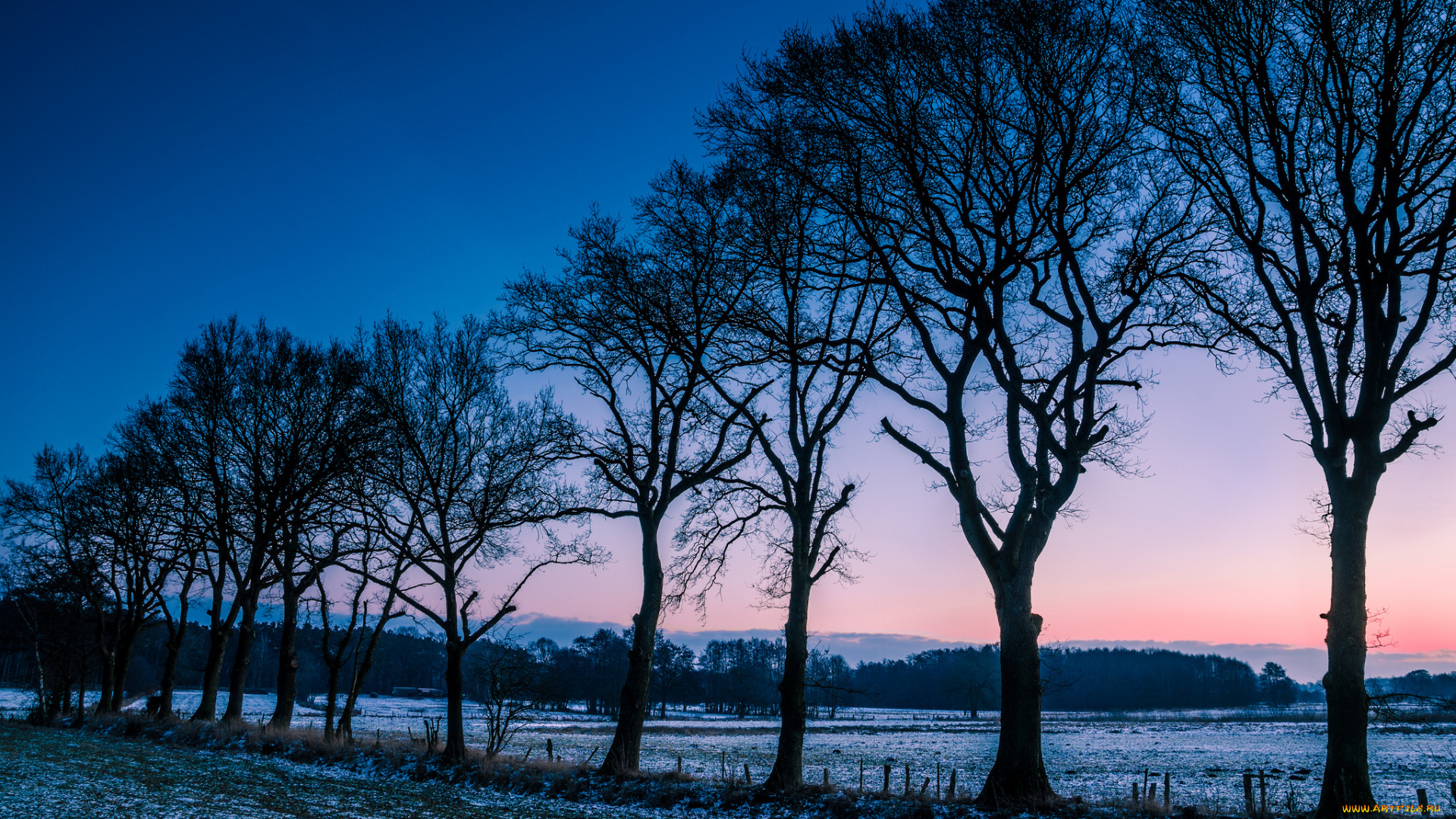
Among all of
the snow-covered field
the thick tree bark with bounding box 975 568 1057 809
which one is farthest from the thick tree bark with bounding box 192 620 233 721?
the thick tree bark with bounding box 975 568 1057 809

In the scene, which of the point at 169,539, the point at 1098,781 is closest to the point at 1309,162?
the point at 1098,781

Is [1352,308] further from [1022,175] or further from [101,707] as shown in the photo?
[101,707]

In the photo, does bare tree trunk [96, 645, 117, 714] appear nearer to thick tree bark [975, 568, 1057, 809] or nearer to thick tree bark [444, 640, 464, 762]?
thick tree bark [444, 640, 464, 762]

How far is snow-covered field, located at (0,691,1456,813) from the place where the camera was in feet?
Answer: 95.5

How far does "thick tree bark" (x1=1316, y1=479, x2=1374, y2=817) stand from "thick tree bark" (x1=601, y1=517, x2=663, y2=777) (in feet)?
36.1

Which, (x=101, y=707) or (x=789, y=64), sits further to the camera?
(x=101, y=707)

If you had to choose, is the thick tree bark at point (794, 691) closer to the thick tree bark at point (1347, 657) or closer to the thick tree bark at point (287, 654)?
the thick tree bark at point (1347, 657)

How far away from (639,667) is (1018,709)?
27.4ft

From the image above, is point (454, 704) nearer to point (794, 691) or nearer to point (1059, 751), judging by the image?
point (794, 691)

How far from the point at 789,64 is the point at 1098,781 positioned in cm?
3009

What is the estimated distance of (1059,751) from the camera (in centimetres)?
5038

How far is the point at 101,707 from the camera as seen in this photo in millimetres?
34344

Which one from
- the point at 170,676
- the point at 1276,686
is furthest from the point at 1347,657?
the point at 1276,686

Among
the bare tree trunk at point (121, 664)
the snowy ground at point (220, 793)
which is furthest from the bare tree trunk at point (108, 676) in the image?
the snowy ground at point (220, 793)
